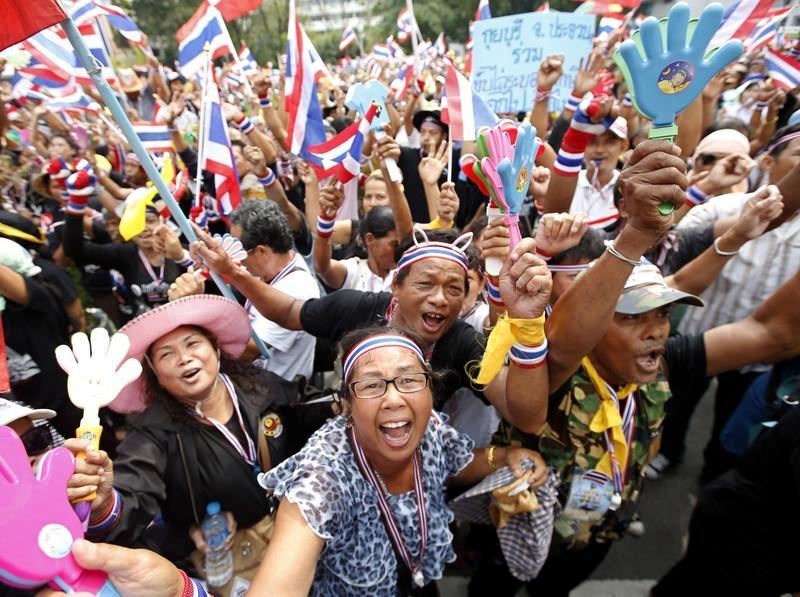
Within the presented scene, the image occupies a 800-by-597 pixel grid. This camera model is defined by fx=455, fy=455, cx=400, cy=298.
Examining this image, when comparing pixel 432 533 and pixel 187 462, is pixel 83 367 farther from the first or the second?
pixel 432 533

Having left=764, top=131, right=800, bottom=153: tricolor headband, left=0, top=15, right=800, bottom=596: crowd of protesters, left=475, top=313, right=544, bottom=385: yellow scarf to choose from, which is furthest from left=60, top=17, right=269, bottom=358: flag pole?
left=764, top=131, right=800, bottom=153: tricolor headband

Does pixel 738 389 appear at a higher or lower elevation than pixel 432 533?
lower

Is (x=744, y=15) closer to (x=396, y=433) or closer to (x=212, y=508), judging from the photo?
(x=396, y=433)

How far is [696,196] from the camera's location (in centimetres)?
305

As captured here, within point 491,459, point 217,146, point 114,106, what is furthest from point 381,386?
point 217,146

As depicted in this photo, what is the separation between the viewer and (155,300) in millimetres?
3732

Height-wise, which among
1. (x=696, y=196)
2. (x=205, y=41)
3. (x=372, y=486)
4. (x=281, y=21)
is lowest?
(x=372, y=486)

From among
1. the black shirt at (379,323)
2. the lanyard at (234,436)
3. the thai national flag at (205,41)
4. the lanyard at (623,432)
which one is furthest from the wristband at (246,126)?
the lanyard at (623,432)

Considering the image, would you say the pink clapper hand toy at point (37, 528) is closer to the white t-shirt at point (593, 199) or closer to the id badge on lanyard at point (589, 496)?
the id badge on lanyard at point (589, 496)

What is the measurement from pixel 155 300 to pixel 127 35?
11.8 feet

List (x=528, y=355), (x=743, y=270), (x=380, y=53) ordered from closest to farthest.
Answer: (x=528, y=355), (x=743, y=270), (x=380, y=53)

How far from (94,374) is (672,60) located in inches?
69.5

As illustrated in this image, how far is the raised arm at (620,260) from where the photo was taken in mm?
1179

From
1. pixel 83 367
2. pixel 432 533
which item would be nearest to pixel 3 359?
pixel 83 367
